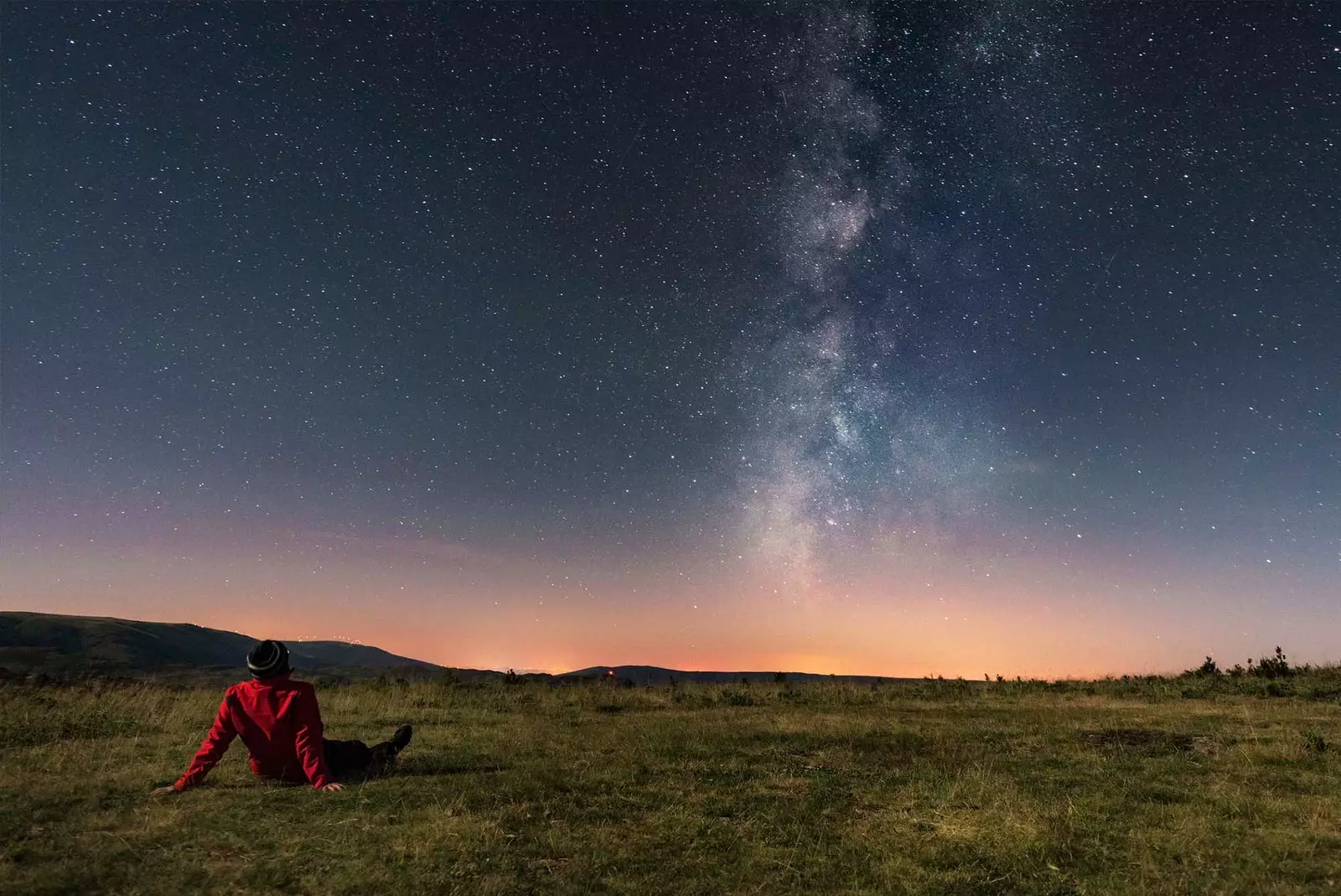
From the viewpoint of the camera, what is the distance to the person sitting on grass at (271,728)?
8.80 meters

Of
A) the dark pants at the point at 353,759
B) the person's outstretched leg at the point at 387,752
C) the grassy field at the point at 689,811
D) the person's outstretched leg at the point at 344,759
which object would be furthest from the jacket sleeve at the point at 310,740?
the person's outstretched leg at the point at 387,752

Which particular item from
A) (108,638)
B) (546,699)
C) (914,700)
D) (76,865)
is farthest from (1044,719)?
(108,638)

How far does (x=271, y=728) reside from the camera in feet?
30.0

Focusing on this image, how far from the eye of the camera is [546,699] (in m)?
24.7

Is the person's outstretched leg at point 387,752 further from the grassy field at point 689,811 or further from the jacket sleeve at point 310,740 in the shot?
the jacket sleeve at point 310,740

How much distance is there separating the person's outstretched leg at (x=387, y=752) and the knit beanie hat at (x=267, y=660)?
234 cm

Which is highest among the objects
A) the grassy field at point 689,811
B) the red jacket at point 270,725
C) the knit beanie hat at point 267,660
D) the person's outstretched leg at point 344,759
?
the knit beanie hat at point 267,660

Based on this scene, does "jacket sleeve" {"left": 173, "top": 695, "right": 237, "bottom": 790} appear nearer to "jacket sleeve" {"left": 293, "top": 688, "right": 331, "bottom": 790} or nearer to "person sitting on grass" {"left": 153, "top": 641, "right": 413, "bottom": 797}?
"person sitting on grass" {"left": 153, "top": 641, "right": 413, "bottom": 797}

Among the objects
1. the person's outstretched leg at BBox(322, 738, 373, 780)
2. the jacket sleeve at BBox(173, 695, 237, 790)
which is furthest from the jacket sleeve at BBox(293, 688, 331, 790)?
the jacket sleeve at BBox(173, 695, 237, 790)

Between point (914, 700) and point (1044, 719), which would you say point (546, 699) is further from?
point (1044, 719)

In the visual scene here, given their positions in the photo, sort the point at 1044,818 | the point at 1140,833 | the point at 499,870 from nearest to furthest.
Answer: the point at 499,870
the point at 1140,833
the point at 1044,818

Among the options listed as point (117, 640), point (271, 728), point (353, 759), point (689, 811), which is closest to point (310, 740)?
point (271, 728)

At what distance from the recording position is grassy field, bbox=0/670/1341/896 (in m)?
6.70

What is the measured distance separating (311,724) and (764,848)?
220 inches
